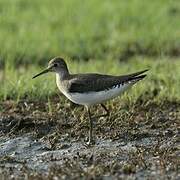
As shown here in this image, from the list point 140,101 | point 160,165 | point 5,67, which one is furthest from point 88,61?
point 160,165

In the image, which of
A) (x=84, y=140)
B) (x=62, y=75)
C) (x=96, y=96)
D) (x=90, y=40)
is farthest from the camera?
(x=90, y=40)

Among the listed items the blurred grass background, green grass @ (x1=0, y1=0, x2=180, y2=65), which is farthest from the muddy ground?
green grass @ (x1=0, y1=0, x2=180, y2=65)

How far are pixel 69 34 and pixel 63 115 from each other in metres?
3.70

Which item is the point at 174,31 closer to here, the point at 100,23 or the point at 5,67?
the point at 100,23

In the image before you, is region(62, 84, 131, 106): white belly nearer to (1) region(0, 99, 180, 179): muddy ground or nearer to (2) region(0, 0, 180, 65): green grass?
(1) region(0, 99, 180, 179): muddy ground

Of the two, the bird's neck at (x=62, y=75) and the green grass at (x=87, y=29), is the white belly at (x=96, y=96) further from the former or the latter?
the green grass at (x=87, y=29)

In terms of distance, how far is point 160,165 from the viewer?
662 centimetres

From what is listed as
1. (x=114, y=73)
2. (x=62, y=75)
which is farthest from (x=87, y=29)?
(x=62, y=75)

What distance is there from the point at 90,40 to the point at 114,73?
1.74 metres

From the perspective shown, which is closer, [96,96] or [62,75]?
[96,96]

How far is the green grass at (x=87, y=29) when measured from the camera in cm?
1134

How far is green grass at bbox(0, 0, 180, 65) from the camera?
37.2 feet

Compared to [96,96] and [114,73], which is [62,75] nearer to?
[96,96]

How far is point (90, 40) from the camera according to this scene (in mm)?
11727
